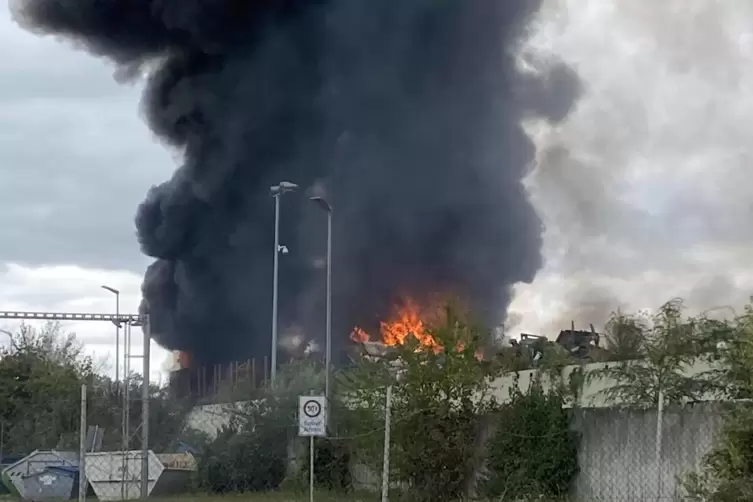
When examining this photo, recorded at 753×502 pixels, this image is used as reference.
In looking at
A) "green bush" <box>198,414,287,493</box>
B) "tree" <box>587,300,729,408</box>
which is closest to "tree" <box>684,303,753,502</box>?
"tree" <box>587,300,729,408</box>

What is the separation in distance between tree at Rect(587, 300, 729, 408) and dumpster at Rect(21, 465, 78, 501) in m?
14.8

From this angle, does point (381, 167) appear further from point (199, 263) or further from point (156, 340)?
point (156, 340)

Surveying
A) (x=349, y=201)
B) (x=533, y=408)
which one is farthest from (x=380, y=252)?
(x=533, y=408)

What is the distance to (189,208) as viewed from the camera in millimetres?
67750

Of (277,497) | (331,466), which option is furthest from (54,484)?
(331,466)

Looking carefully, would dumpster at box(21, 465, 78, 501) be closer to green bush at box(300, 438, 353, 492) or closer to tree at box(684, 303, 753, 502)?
green bush at box(300, 438, 353, 492)

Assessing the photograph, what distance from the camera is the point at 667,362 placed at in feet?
45.3

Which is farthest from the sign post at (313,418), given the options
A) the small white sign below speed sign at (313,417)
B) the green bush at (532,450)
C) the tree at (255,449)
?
the tree at (255,449)

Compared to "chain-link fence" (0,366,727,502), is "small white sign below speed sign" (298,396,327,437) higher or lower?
higher

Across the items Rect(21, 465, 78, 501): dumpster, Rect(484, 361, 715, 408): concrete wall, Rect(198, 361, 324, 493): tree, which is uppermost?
Rect(484, 361, 715, 408): concrete wall

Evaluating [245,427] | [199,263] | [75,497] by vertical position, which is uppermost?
[199,263]

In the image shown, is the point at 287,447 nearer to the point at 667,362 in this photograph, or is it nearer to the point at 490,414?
the point at 490,414

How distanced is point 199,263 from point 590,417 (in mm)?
53919

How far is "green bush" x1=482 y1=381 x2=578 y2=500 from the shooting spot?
16594 millimetres
